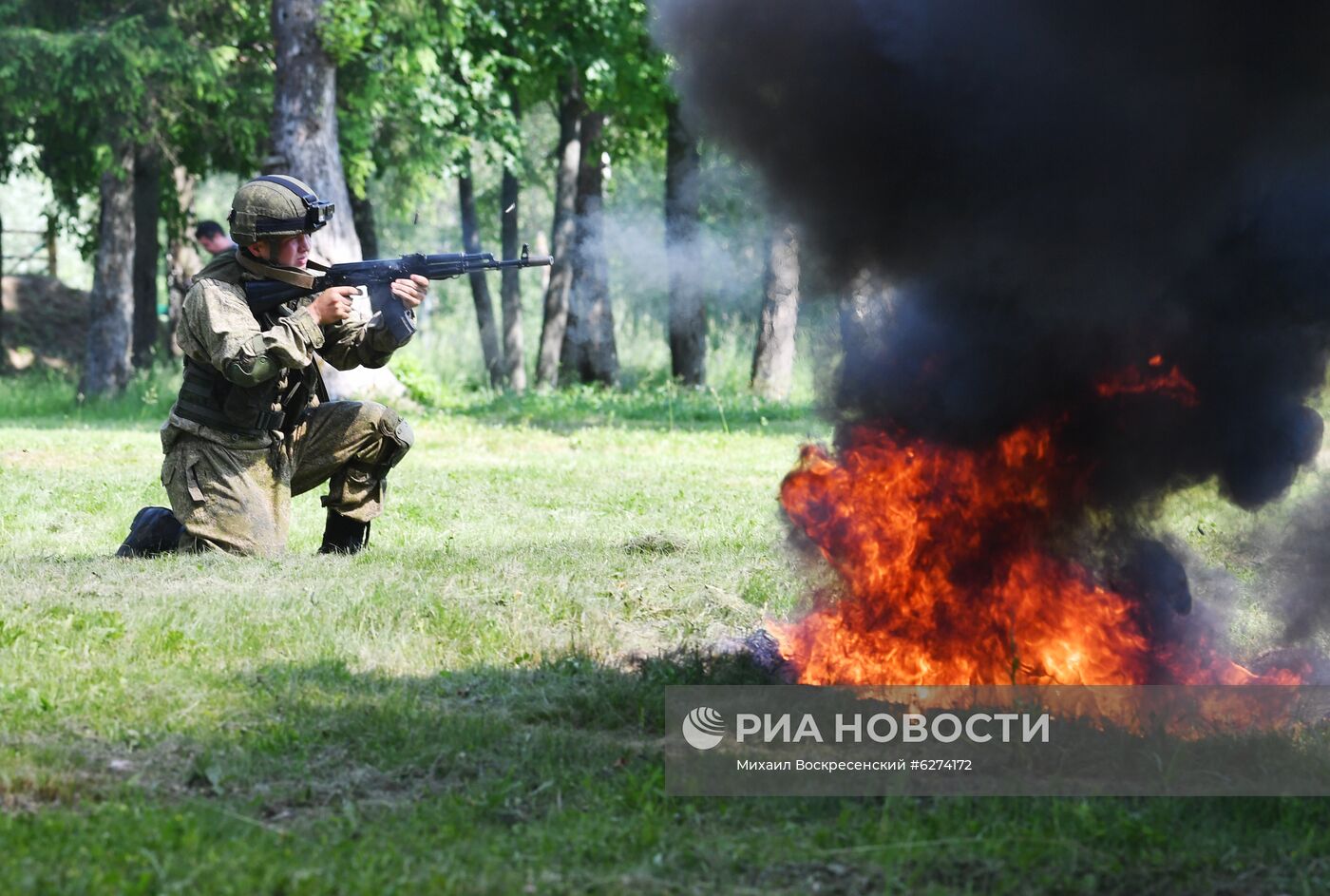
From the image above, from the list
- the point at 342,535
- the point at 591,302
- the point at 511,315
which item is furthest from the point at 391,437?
the point at 511,315

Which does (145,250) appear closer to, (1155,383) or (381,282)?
(381,282)

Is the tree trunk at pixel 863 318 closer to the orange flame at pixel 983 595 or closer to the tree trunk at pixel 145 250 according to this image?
the orange flame at pixel 983 595

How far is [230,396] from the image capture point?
732 centimetres

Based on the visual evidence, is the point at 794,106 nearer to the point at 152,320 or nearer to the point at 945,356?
the point at 945,356

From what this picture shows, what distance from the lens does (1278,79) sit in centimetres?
488

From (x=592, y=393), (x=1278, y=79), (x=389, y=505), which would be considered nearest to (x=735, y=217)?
(x=389, y=505)

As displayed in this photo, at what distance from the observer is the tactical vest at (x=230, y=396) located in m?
7.34

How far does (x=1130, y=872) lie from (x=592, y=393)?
1614cm

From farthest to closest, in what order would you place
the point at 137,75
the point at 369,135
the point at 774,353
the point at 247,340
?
the point at 774,353 → the point at 369,135 → the point at 137,75 → the point at 247,340

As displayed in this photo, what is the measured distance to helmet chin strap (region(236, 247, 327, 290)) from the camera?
291 inches

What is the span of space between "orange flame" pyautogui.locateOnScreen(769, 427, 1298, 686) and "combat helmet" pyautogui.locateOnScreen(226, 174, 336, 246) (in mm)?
3311

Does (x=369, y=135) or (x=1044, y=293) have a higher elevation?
(x=369, y=135)

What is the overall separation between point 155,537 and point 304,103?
10.1 meters

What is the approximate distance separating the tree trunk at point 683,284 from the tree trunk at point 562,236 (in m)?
A: 1.96
